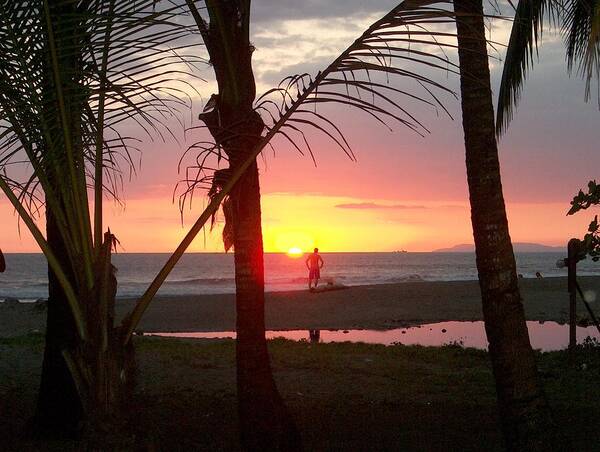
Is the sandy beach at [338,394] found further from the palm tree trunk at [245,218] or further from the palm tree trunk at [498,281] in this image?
the palm tree trunk at [498,281]

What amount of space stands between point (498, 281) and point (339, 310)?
17.7 metres

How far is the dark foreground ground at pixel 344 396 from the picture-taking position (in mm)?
6500

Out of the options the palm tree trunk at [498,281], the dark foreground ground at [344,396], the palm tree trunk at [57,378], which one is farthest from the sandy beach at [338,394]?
the palm tree trunk at [498,281]

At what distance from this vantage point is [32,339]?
44.4 ft

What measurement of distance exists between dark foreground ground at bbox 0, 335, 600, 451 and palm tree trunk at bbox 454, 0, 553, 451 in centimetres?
99

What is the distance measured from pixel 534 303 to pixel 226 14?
20705 millimetres

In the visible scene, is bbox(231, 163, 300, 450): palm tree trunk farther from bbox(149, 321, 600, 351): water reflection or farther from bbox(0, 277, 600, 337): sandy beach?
bbox(0, 277, 600, 337): sandy beach

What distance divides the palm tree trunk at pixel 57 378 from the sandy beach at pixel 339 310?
40.2 feet

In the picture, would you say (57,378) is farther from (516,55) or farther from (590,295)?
(590,295)

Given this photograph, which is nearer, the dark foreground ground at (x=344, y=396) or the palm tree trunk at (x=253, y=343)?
the palm tree trunk at (x=253, y=343)

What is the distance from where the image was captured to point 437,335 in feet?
55.9

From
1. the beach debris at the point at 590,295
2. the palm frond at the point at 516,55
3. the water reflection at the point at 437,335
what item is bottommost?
the water reflection at the point at 437,335

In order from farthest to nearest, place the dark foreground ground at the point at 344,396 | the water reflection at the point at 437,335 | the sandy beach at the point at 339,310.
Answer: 1. the sandy beach at the point at 339,310
2. the water reflection at the point at 437,335
3. the dark foreground ground at the point at 344,396

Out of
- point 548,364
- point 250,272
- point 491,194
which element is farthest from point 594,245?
point 250,272
